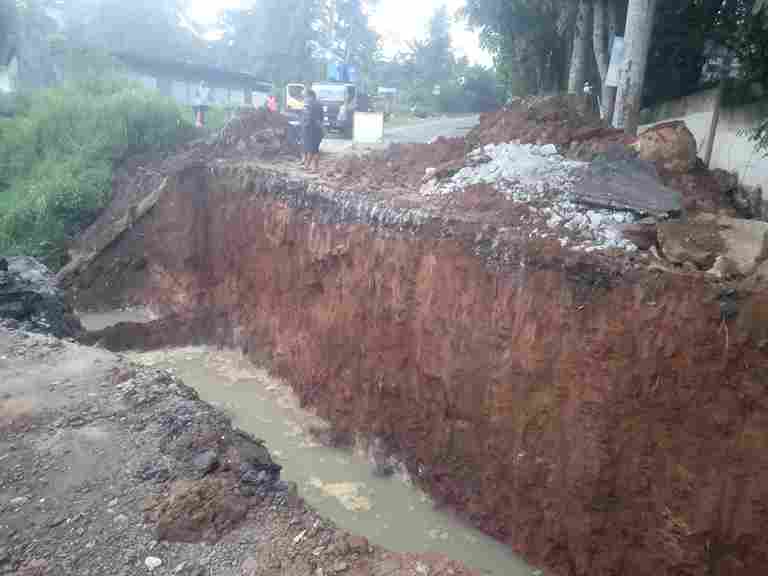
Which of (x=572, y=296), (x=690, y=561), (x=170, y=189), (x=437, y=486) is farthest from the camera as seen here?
(x=170, y=189)

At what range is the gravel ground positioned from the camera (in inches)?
178

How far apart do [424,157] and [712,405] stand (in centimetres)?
710

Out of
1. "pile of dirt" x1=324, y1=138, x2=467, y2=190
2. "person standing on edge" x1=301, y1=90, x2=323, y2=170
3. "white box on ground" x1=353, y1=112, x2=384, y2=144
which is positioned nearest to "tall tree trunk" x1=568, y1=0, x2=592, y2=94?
"pile of dirt" x1=324, y1=138, x2=467, y2=190

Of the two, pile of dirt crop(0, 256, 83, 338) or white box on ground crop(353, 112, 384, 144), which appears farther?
white box on ground crop(353, 112, 384, 144)

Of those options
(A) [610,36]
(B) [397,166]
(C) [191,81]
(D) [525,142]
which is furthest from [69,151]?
(C) [191,81]

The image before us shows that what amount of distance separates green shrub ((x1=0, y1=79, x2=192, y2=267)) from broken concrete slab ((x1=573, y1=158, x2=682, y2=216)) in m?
12.9

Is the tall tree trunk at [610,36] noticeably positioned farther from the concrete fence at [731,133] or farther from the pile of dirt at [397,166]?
the pile of dirt at [397,166]

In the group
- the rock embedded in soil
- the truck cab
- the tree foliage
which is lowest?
the rock embedded in soil

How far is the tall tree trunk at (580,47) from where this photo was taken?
1326 cm

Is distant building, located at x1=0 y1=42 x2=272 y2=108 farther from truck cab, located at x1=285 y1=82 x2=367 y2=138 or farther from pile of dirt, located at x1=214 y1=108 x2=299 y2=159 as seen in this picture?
pile of dirt, located at x1=214 y1=108 x2=299 y2=159

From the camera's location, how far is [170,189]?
1409 cm

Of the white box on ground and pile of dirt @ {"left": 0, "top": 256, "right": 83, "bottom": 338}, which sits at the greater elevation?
the white box on ground

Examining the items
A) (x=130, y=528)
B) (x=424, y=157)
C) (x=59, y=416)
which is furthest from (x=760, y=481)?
(x=424, y=157)

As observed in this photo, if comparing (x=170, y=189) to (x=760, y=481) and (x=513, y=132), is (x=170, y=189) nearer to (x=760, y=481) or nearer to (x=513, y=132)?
(x=513, y=132)
